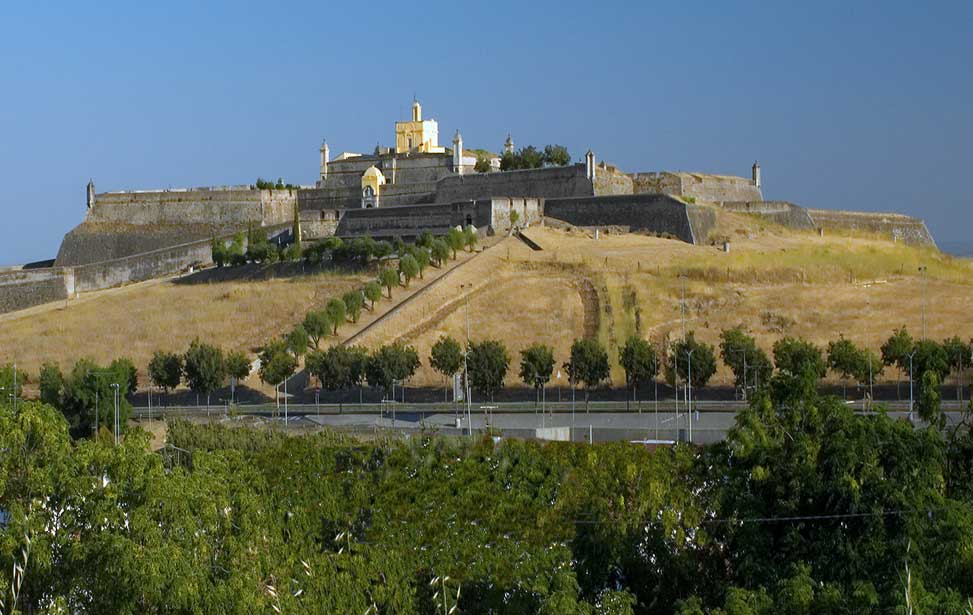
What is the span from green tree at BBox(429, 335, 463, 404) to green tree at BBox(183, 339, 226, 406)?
6096 millimetres

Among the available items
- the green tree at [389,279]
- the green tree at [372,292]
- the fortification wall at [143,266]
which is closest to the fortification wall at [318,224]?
the fortification wall at [143,266]

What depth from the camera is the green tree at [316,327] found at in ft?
156

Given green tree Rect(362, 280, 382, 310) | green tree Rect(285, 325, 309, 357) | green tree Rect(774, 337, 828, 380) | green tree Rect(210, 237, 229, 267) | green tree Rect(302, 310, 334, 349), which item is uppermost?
green tree Rect(210, 237, 229, 267)

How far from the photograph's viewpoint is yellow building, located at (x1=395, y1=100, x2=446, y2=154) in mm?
73625

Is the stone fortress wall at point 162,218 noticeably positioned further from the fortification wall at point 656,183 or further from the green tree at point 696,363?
the green tree at point 696,363

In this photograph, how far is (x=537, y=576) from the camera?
19922mm

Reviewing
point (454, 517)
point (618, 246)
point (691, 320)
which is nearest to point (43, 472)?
point (454, 517)

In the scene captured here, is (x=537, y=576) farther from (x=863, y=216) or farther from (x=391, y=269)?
(x=863, y=216)

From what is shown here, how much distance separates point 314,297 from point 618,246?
10798mm

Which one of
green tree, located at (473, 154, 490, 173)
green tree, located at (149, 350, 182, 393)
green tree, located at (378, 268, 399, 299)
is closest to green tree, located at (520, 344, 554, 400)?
green tree, located at (378, 268, 399, 299)

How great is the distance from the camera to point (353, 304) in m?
49.7

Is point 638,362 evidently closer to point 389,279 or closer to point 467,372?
point 467,372

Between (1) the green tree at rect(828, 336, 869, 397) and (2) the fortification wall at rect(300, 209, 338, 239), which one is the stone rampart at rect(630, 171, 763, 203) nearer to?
(2) the fortification wall at rect(300, 209, 338, 239)

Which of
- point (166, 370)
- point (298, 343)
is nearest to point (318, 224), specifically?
point (298, 343)
